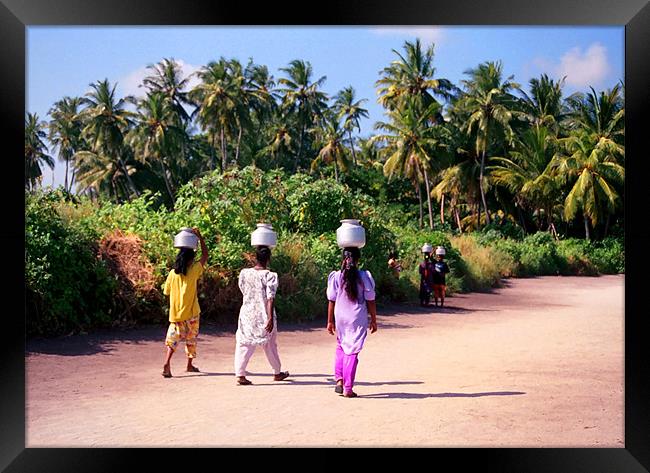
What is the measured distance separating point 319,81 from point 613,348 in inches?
1354

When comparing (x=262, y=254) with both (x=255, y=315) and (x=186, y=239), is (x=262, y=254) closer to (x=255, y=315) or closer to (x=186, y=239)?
(x=255, y=315)

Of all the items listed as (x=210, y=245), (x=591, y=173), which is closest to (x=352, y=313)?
(x=210, y=245)

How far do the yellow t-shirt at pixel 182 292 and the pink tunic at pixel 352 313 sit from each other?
5.34 ft

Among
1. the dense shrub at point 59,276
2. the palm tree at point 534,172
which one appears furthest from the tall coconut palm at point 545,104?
the dense shrub at point 59,276

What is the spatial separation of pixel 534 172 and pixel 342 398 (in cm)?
3108

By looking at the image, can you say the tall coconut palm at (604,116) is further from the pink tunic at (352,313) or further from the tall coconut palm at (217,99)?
the pink tunic at (352,313)

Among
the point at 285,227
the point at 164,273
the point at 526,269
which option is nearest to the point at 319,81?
the point at 526,269

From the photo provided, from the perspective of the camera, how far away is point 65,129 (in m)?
45.3

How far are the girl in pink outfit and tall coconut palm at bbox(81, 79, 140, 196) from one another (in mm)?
33704

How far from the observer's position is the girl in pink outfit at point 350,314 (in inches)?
247

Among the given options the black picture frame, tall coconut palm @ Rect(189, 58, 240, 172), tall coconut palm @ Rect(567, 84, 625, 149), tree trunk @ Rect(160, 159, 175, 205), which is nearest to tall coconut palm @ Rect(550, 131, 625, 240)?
tall coconut palm @ Rect(567, 84, 625, 149)

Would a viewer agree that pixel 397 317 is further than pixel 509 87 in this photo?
No
